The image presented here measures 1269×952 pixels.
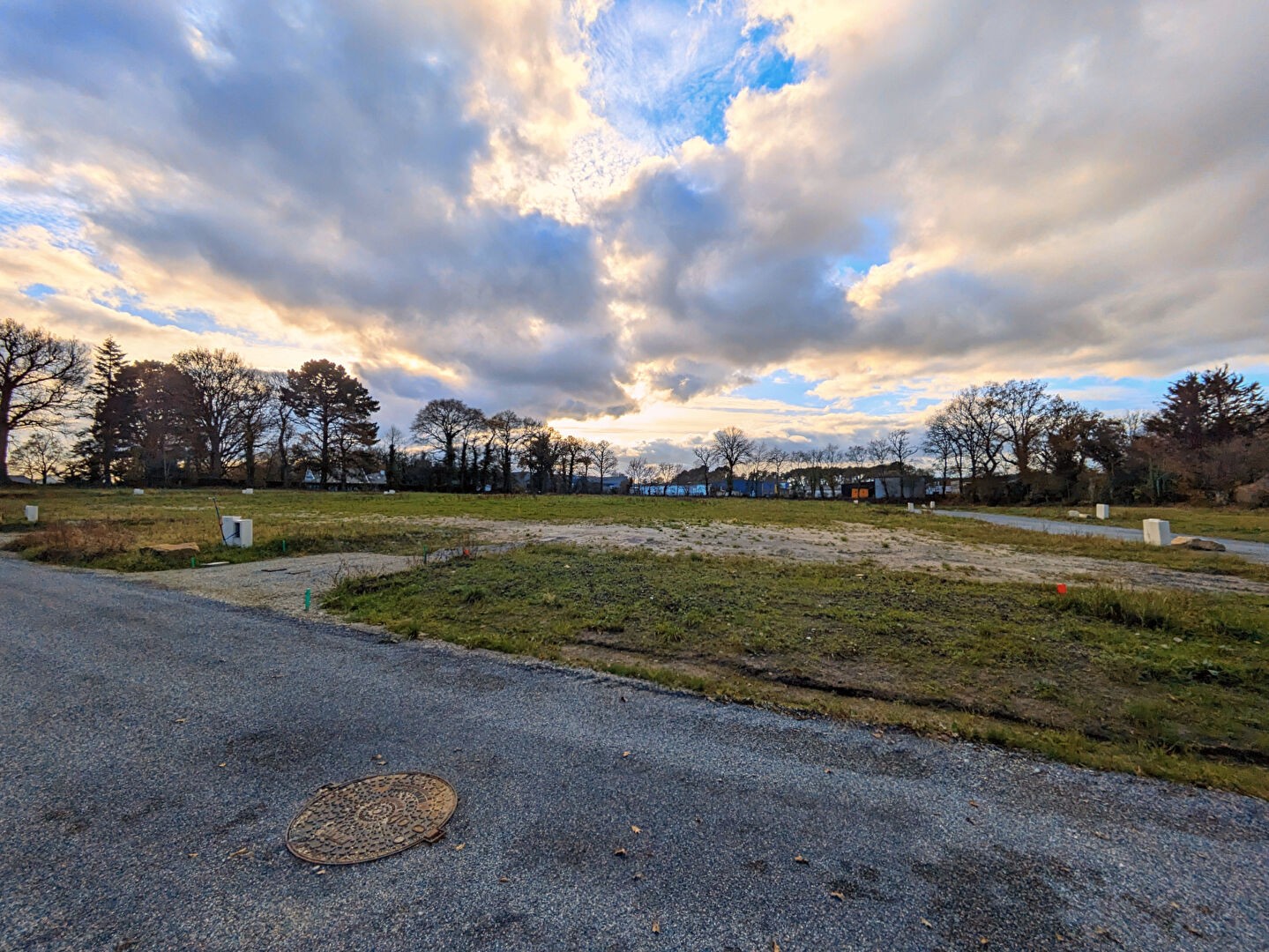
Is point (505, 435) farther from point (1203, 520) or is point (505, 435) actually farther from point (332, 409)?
point (1203, 520)

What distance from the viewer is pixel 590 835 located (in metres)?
2.64

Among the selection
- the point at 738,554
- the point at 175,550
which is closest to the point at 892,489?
the point at 738,554

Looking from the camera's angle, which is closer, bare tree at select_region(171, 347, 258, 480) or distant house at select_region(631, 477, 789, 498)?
bare tree at select_region(171, 347, 258, 480)

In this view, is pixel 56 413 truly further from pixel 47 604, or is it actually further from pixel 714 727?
pixel 714 727

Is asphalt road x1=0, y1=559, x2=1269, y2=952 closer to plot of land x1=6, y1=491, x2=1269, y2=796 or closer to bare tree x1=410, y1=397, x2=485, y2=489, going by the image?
plot of land x1=6, y1=491, x2=1269, y2=796

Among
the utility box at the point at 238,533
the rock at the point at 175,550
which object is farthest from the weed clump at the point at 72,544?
the utility box at the point at 238,533

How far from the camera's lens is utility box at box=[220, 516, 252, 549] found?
13375 mm

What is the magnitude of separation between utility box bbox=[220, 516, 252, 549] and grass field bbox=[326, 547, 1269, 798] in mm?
6949

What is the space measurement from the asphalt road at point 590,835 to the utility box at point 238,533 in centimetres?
1005

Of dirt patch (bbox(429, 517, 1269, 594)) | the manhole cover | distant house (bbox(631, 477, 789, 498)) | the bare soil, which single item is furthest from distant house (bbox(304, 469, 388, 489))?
the manhole cover

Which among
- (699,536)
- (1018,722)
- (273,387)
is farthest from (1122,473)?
(273,387)

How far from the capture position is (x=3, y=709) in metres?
4.16

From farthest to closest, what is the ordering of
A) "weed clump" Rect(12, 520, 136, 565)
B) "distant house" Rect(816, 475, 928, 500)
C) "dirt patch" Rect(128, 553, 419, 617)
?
"distant house" Rect(816, 475, 928, 500)
"weed clump" Rect(12, 520, 136, 565)
"dirt patch" Rect(128, 553, 419, 617)

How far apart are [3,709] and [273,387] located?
59.9m
